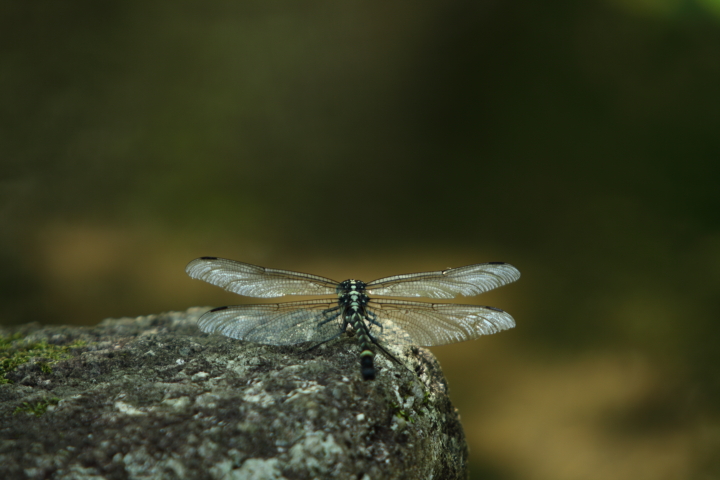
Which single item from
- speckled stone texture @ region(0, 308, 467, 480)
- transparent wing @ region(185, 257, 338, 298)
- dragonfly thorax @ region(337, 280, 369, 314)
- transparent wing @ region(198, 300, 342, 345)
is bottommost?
speckled stone texture @ region(0, 308, 467, 480)

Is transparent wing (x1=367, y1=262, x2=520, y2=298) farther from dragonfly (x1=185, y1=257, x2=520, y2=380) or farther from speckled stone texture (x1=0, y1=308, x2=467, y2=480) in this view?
speckled stone texture (x1=0, y1=308, x2=467, y2=480)

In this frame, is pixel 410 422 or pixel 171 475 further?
pixel 410 422

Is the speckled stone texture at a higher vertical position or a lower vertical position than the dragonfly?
lower

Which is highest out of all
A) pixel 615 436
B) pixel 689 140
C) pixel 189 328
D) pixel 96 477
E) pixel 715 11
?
pixel 715 11

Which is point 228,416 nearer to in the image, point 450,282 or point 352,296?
point 352,296

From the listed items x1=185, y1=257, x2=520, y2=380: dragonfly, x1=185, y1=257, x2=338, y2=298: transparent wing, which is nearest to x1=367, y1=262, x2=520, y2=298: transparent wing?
x1=185, y1=257, x2=520, y2=380: dragonfly

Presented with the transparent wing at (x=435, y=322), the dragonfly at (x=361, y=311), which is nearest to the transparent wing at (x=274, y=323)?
the dragonfly at (x=361, y=311)

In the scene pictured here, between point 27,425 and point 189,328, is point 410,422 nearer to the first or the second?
point 27,425

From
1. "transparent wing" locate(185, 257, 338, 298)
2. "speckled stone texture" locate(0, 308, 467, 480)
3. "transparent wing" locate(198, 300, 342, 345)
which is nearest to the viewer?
"speckled stone texture" locate(0, 308, 467, 480)

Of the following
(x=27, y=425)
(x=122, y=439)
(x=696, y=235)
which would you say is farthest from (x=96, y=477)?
(x=696, y=235)

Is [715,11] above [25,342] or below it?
above
